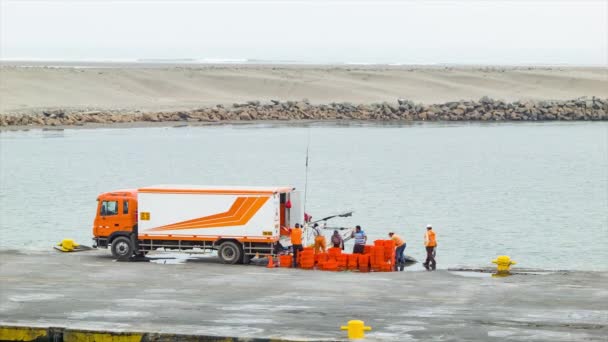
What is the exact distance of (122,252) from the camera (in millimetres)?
38344

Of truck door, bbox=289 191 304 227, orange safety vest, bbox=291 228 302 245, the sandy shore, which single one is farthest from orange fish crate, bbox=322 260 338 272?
the sandy shore

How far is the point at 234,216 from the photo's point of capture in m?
37.0

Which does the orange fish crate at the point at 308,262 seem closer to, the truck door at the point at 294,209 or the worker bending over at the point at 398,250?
the truck door at the point at 294,209

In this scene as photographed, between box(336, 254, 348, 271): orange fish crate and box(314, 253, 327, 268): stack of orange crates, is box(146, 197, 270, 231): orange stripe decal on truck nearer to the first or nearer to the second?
box(314, 253, 327, 268): stack of orange crates

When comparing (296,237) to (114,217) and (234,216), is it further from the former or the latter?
(114,217)

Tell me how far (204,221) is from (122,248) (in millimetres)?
2884

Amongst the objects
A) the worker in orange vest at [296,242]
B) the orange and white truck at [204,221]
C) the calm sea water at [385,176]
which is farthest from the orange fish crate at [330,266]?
the calm sea water at [385,176]

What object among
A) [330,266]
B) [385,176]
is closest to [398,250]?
[330,266]

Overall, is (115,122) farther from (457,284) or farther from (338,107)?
(457,284)

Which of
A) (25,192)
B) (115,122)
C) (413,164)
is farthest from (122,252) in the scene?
(115,122)

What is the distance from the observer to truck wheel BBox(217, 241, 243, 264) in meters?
37.1

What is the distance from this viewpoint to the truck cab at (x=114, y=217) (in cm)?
3847

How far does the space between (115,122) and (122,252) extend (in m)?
75.4

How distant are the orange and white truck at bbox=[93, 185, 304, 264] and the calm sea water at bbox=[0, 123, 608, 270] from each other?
7251mm
